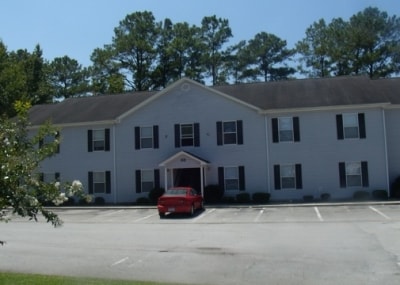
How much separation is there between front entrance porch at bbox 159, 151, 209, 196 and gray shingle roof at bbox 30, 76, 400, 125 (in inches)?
222

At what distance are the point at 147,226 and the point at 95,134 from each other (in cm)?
1647

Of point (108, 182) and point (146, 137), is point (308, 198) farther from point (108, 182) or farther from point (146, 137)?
point (108, 182)

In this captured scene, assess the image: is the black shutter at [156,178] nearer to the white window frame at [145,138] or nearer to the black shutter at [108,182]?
the white window frame at [145,138]

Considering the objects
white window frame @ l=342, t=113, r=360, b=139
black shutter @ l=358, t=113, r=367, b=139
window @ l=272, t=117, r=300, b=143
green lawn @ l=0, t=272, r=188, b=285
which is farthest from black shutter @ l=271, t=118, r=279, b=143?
green lawn @ l=0, t=272, r=188, b=285

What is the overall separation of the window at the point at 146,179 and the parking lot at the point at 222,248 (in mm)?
9540

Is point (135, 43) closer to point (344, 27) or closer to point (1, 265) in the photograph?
point (344, 27)

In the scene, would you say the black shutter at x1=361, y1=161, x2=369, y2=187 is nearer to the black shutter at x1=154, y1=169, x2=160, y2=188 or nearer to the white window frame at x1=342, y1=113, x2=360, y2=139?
the white window frame at x1=342, y1=113, x2=360, y2=139

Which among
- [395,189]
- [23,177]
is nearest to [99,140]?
[395,189]

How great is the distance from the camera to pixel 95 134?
36812 millimetres

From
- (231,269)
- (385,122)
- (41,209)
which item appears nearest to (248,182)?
(385,122)

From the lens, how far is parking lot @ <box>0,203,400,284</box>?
35.0 ft

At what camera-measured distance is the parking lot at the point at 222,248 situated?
10664 millimetres

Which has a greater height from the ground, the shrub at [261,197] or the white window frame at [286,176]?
the white window frame at [286,176]

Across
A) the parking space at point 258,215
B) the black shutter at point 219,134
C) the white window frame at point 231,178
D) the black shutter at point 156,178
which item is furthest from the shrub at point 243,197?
the black shutter at point 156,178
